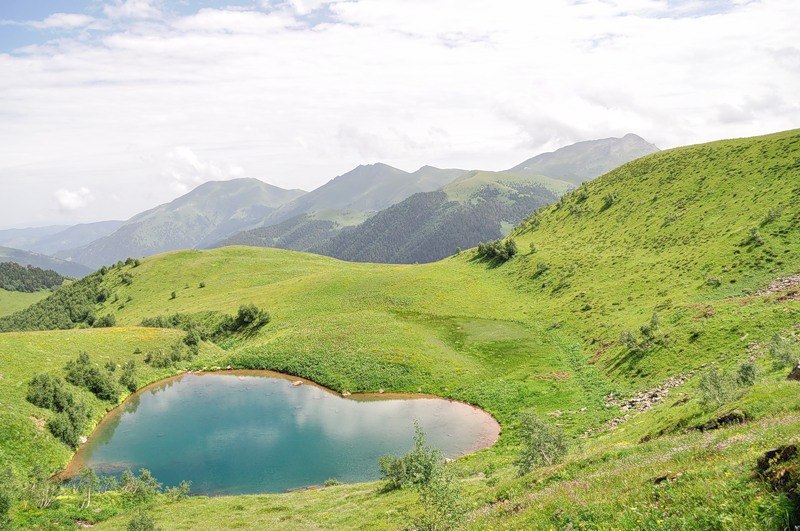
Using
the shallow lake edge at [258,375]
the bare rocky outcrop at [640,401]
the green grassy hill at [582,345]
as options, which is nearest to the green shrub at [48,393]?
the green grassy hill at [582,345]

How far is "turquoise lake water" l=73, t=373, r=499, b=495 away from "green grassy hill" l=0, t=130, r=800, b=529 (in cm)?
369

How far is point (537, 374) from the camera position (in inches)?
2200

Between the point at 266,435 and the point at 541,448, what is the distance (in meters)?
33.7

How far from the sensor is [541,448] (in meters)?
28.2

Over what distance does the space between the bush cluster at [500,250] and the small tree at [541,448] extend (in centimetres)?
7045

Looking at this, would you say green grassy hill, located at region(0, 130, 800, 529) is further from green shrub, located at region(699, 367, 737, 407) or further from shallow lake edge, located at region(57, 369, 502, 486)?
shallow lake edge, located at region(57, 369, 502, 486)

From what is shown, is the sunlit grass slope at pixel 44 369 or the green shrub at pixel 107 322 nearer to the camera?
the sunlit grass slope at pixel 44 369

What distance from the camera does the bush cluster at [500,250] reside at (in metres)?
98.4

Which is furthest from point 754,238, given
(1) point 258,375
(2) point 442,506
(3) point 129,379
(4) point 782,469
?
(3) point 129,379

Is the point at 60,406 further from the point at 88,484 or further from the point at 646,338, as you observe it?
the point at 646,338

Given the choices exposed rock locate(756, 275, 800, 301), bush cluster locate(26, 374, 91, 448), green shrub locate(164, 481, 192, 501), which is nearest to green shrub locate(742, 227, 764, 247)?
exposed rock locate(756, 275, 800, 301)

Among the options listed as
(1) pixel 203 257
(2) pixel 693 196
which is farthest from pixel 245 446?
(1) pixel 203 257

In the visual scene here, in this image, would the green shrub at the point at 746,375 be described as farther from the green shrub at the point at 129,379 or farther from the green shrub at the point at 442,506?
the green shrub at the point at 129,379

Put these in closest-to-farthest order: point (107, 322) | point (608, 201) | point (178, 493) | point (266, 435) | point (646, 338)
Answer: point (178, 493) → point (646, 338) → point (266, 435) → point (107, 322) → point (608, 201)
